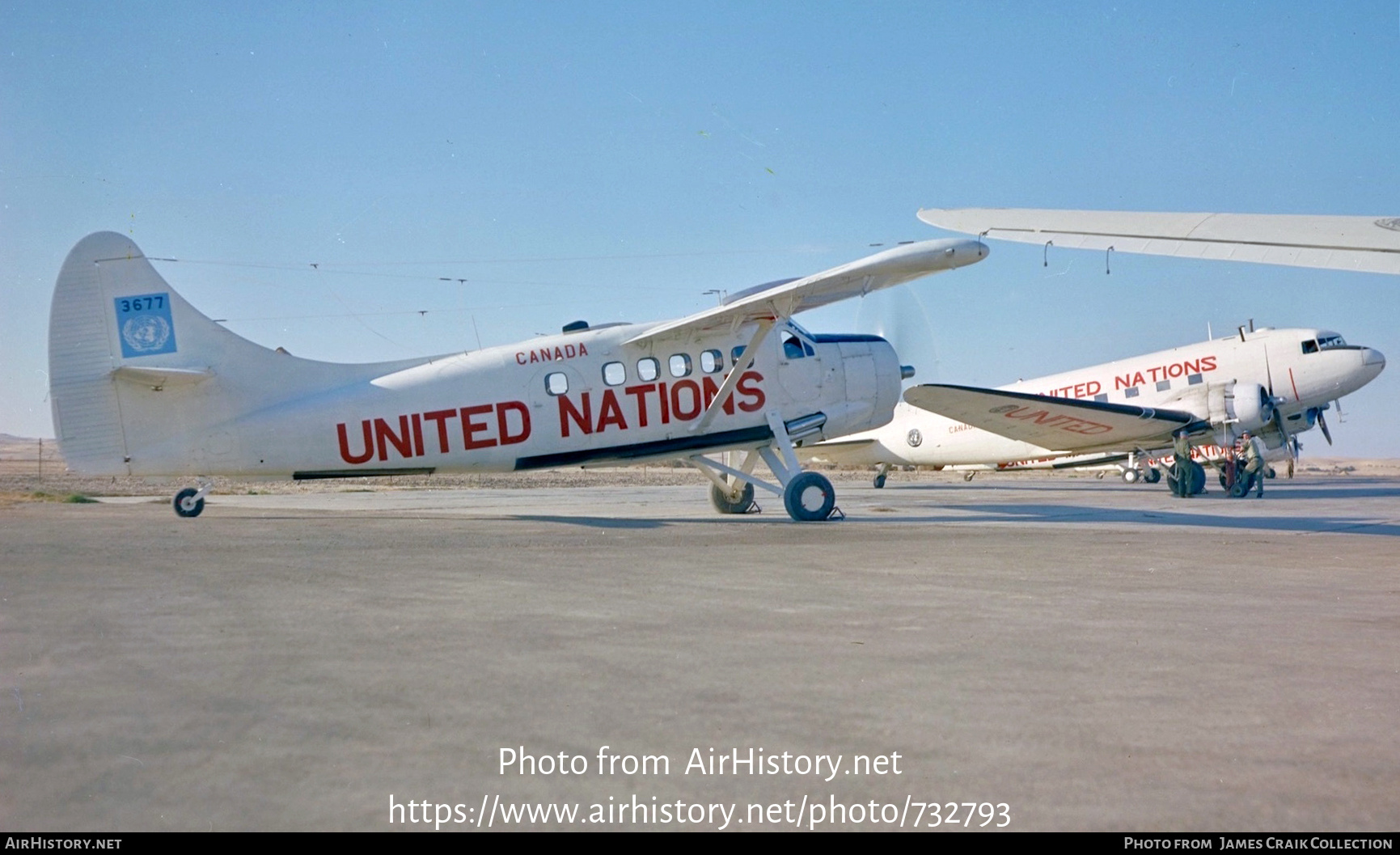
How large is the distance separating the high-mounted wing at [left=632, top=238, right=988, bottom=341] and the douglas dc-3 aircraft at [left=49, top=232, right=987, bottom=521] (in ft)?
0.10

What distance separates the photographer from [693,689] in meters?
4.05

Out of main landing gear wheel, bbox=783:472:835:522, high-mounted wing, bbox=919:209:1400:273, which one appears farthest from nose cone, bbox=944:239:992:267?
high-mounted wing, bbox=919:209:1400:273

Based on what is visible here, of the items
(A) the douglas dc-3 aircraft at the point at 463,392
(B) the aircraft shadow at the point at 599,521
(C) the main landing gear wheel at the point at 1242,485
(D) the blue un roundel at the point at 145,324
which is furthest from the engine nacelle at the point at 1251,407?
(D) the blue un roundel at the point at 145,324

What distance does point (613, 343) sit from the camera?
1606 centimetres

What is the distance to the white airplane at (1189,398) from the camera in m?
26.1

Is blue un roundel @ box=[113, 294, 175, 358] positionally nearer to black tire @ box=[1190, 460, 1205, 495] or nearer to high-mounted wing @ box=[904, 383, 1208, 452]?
high-mounted wing @ box=[904, 383, 1208, 452]

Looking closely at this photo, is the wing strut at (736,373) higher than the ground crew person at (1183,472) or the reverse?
higher

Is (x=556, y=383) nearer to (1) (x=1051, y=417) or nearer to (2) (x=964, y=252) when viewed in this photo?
(2) (x=964, y=252)

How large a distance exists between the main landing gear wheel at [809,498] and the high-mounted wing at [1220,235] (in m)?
6.97

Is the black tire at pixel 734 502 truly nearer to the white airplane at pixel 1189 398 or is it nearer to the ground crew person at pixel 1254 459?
the white airplane at pixel 1189 398

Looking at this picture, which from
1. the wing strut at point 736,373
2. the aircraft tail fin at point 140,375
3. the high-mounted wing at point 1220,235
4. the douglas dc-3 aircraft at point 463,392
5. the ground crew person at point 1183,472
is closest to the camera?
the high-mounted wing at point 1220,235

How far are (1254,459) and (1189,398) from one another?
2.43 metres

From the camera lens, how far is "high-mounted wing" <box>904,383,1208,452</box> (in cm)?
2506

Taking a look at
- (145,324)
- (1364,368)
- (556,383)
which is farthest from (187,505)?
(1364,368)
